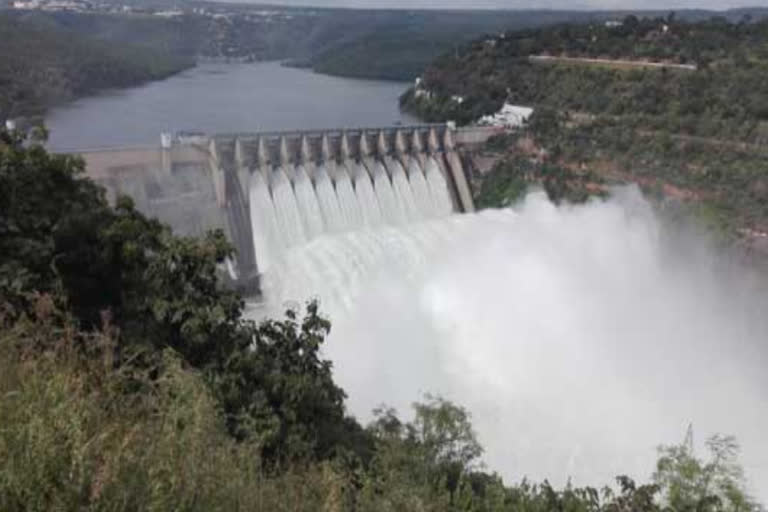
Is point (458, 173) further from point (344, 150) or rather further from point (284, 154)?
point (284, 154)

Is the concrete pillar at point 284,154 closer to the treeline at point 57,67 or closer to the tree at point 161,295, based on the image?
the tree at point 161,295

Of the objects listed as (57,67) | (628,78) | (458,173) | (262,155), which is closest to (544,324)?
(262,155)

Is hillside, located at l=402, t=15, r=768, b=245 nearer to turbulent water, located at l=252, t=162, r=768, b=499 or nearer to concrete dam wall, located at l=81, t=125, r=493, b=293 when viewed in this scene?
turbulent water, located at l=252, t=162, r=768, b=499

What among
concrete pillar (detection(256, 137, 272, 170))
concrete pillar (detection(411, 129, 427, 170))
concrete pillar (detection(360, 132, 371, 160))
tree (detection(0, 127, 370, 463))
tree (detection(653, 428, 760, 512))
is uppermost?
tree (detection(0, 127, 370, 463))

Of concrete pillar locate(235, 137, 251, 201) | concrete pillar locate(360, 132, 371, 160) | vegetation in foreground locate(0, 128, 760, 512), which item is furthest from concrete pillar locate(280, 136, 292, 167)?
vegetation in foreground locate(0, 128, 760, 512)

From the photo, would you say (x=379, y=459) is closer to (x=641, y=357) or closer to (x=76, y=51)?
(x=641, y=357)

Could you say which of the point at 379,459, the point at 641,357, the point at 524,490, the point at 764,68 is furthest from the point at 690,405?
the point at 764,68
